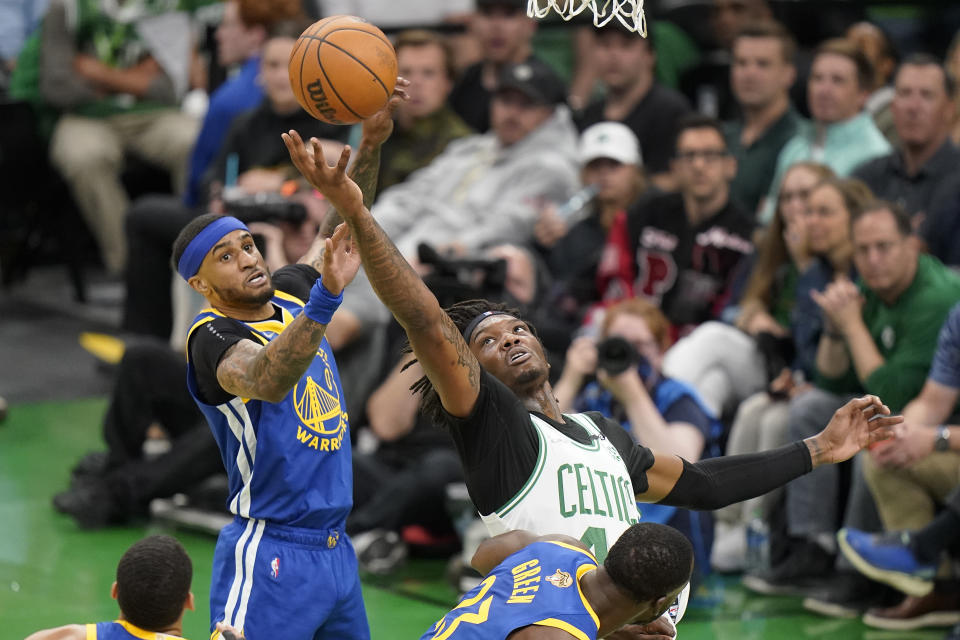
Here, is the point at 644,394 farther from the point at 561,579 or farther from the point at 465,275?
the point at 561,579

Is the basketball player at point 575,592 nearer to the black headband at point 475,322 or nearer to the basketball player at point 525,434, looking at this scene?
the basketball player at point 525,434

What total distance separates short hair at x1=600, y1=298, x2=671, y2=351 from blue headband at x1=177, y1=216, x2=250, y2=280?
299 cm

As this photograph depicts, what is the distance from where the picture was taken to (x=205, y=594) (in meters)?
7.46

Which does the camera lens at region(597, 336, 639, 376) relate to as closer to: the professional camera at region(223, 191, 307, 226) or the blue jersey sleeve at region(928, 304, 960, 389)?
the blue jersey sleeve at region(928, 304, 960, 389)

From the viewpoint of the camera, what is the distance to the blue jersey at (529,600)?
3.73 m

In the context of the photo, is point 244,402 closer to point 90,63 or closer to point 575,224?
point 575,224

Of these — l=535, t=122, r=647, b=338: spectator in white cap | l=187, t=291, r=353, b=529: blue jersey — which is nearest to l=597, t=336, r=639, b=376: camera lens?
l=535, t=122, r=647, b=338: spectator in white cap

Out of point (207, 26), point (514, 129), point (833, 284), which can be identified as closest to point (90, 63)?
point (207, 26)

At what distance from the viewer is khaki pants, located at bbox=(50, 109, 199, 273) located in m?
11.9

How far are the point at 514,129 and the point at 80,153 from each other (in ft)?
13.6

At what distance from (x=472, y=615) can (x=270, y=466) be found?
1.33m

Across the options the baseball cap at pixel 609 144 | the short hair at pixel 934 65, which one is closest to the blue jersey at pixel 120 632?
the baseball cap at pixel 609 144

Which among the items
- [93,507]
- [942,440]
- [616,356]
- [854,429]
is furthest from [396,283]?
[93,507]

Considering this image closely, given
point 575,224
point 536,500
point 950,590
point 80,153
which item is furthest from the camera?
point 80,153
